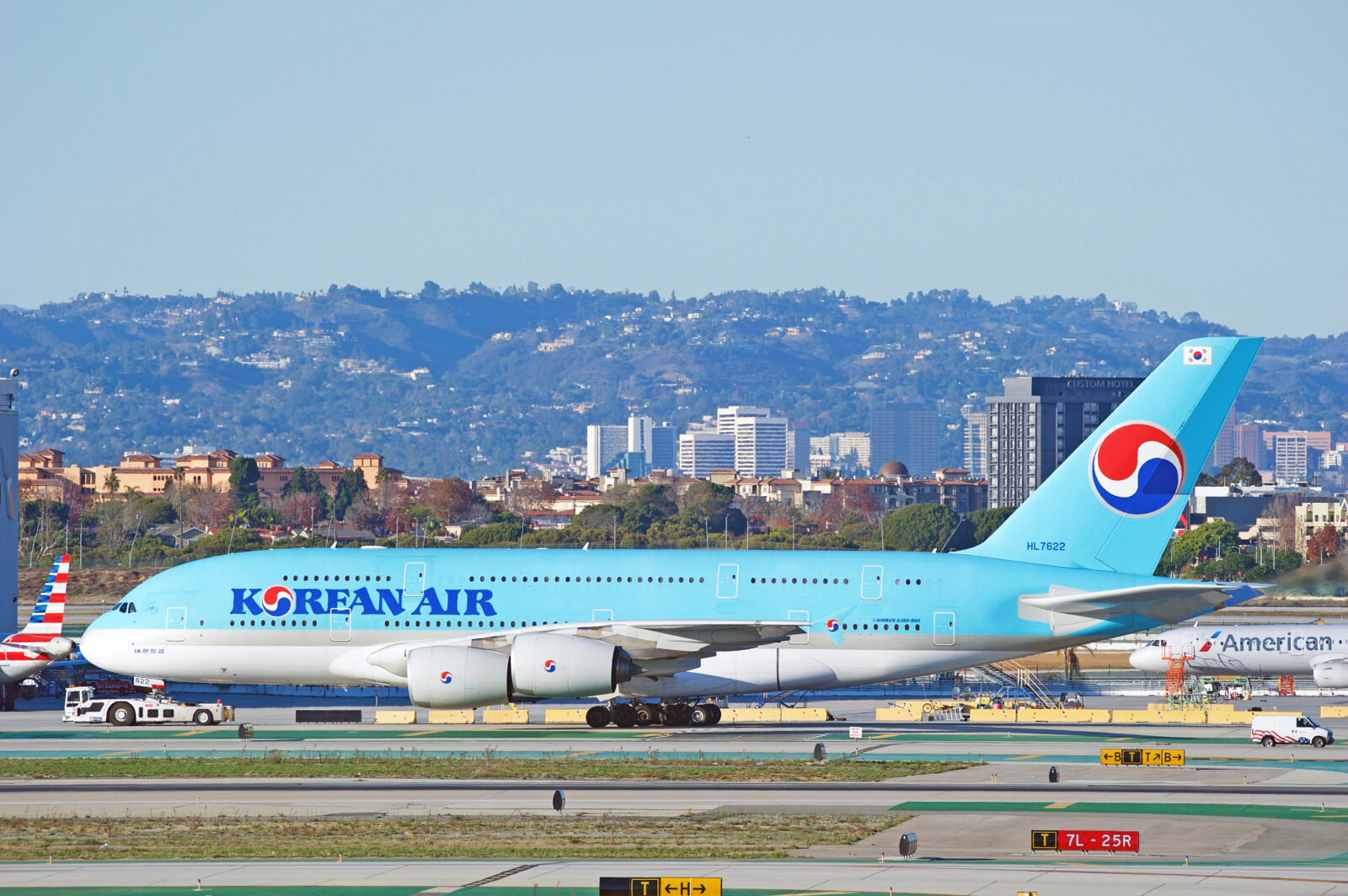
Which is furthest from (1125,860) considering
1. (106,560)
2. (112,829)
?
(106,560)

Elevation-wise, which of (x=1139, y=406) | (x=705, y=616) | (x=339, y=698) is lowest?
(x=339, y=698)

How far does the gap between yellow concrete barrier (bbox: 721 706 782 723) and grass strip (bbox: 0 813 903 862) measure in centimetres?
2186

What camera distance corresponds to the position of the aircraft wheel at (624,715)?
49.9 meters

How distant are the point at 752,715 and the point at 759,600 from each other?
8.90 meters

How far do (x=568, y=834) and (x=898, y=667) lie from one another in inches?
770

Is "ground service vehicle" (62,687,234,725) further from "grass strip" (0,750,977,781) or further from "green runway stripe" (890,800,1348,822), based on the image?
"green runway stripe" (890,800,1348,822)

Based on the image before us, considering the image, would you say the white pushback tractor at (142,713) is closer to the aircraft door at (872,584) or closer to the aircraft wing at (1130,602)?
the aircraft door at (872,584)

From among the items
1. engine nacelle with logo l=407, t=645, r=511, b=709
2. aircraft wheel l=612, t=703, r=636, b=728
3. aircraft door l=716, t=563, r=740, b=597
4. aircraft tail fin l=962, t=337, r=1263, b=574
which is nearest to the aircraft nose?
engine nacelle with logo l=407, t=645, r=511, b=709

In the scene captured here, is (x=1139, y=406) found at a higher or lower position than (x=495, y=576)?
higher

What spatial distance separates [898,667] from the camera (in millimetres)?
48344

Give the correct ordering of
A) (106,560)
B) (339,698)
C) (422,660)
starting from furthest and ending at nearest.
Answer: (106,560), (339,698), (422,660)

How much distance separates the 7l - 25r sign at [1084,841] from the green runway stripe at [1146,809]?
414 cm

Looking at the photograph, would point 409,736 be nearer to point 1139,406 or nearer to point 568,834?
point 568,834

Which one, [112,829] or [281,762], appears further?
[281,762]
